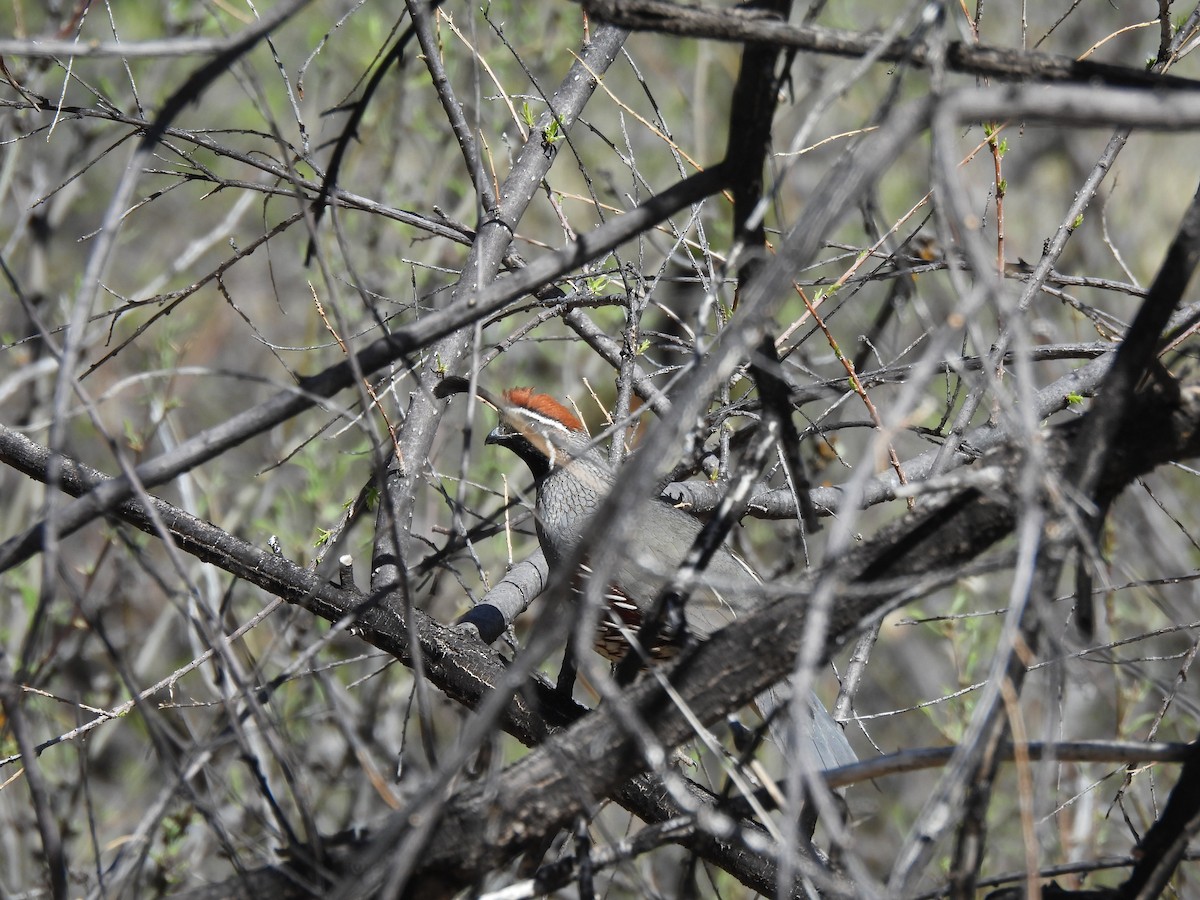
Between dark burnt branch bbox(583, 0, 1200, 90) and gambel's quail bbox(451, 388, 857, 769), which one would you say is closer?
dark burnt branch bbox(583, 0, 1200, 90)

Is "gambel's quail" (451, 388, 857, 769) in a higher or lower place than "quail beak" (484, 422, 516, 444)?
lower

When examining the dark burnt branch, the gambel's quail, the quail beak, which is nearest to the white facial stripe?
the gambel's quail

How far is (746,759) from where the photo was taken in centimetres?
189

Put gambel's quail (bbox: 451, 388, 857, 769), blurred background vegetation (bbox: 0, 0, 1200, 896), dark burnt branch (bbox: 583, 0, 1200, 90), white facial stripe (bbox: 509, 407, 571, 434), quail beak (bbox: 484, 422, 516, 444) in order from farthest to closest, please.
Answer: quail beak (bbox: 484, 422, 516, 444) < white facial stripe (bbox: 509, 407, 571, 434) < gambel's quail (bbox: 451, 388, 857, 769) < blurred background vegetation (bbox: 0, 0, 1200, 896) < dark burnt branch (bbox: 583, 0, 1200, 90)

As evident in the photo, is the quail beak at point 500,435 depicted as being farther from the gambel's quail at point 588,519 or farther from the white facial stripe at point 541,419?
the white facial stripe at point 541,419

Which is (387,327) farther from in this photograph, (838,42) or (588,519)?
(838,42)

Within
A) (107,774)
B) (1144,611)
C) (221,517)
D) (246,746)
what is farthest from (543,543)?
(107,774)

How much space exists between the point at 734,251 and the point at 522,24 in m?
4.40

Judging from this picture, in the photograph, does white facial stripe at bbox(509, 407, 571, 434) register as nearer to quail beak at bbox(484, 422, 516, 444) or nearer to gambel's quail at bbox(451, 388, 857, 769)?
gambel's quail at bbox(451, 388, 857, 769)

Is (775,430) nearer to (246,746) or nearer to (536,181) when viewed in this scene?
(246,746)

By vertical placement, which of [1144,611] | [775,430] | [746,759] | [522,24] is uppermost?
[522,24]

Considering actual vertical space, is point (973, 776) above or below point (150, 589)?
below

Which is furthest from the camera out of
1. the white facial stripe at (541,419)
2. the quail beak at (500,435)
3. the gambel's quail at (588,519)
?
the quail beak at (500,435)

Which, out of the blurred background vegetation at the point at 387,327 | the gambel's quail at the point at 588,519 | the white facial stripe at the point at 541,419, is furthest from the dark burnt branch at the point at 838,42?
the white facial stripe at the point at 541,419
